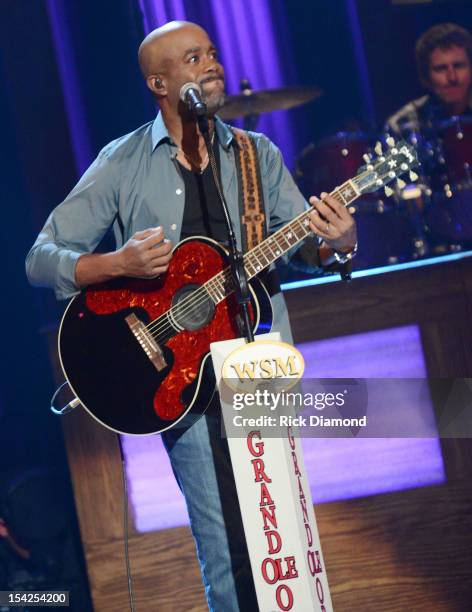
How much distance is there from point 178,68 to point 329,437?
1734mm

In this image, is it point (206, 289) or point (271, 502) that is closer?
point (271, 502)

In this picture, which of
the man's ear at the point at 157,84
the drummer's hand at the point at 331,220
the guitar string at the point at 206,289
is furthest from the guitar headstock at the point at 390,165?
the man's ear at the point at 157,84

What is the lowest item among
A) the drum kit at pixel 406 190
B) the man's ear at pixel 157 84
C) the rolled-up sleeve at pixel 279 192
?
the drum kit at pixel 406 190

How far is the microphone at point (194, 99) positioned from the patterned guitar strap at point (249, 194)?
0.42 m

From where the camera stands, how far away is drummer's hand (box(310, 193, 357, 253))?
9.98ft

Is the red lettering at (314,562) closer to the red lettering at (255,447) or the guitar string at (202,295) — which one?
the red lettering at (255,447)

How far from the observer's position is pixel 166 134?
3309mm

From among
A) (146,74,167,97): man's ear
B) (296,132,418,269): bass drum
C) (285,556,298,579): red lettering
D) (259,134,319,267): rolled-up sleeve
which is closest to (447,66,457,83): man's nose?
(296,132,418,269): bass drum

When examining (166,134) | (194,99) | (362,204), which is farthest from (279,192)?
(362,204)

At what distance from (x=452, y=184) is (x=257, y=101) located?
1298 mm

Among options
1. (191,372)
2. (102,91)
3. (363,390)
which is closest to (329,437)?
(363,390)

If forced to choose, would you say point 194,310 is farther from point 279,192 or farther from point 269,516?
point 269,516

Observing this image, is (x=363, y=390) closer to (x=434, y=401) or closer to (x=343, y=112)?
(x=434, y=401)

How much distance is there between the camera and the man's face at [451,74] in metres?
7.21
